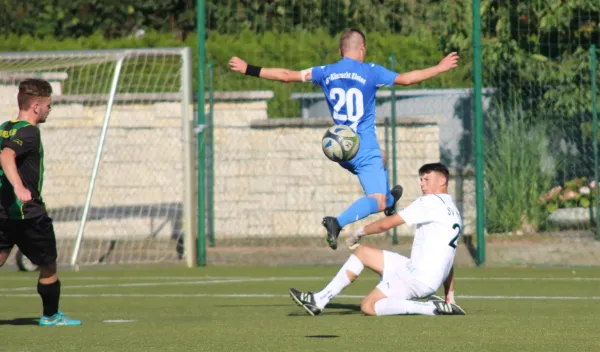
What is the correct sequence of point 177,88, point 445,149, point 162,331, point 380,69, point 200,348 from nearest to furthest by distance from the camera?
point 200,348 → point 162,331 → point 380,69 → point 445,149 → point 177,88

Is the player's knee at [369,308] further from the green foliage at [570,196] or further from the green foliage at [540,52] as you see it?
the green foliage at [540,52]

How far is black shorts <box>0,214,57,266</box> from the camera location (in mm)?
8062

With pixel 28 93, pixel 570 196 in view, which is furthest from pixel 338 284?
pixel 570 196

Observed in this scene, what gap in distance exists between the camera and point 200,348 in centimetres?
666

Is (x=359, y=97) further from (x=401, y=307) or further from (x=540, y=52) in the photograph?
(x=540, y=52)

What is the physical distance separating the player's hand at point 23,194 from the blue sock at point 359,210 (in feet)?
9.68

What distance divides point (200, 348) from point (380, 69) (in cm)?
423

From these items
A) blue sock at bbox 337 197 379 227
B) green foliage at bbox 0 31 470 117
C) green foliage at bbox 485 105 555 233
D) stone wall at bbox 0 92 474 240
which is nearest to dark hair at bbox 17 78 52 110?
blue sock at bbox 337 197 379 227

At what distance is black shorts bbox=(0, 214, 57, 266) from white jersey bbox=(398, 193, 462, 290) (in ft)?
8.36

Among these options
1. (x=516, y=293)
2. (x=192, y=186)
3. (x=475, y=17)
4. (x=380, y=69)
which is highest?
(x=475, y=17)

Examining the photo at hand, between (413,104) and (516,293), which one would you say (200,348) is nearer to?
Answer: (516,293)

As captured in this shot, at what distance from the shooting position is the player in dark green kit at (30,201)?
799cm

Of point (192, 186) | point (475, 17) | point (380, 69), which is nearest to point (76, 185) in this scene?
point (192, 186)

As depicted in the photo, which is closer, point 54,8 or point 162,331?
point 162,331
